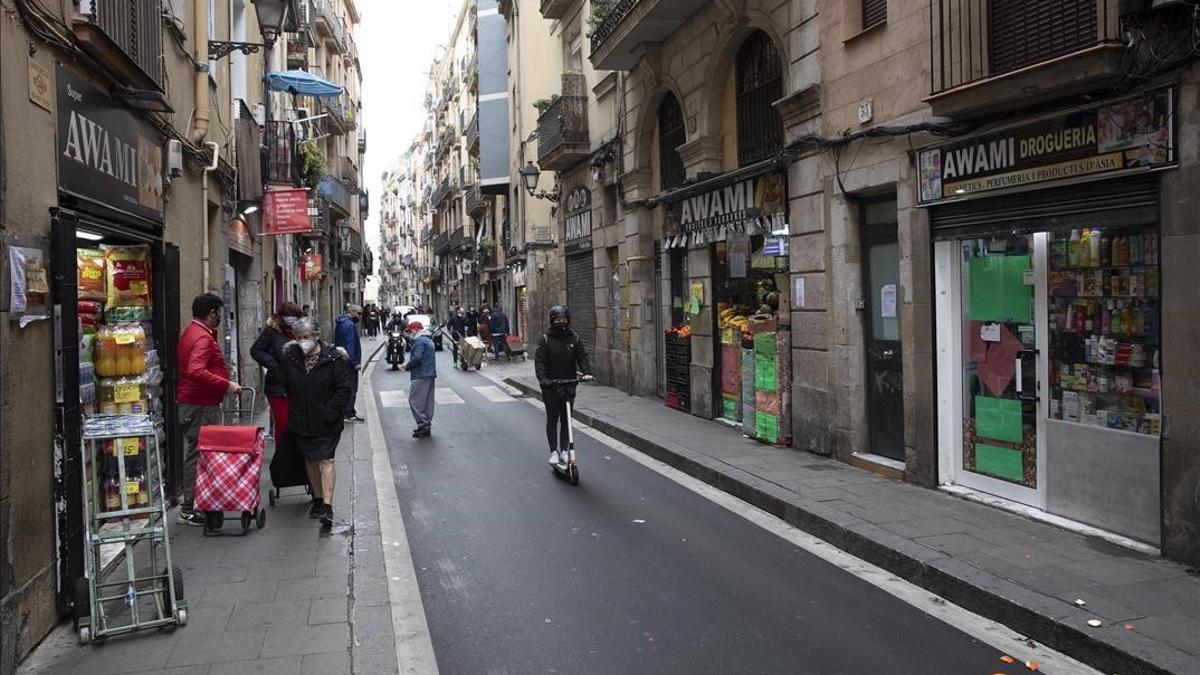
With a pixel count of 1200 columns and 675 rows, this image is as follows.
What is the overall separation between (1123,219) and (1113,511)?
1.94 meters

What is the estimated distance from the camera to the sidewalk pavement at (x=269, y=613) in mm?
4227

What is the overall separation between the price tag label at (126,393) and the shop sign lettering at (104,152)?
1252 millimetres

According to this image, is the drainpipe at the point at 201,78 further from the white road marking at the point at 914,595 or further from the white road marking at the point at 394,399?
the white road marking at the point at 394,399

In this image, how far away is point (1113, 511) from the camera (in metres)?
5.83

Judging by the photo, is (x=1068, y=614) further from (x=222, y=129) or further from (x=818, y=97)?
(x=222, y=129)

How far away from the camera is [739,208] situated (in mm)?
10992

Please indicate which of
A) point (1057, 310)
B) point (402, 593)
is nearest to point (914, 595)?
point (1057, 310)

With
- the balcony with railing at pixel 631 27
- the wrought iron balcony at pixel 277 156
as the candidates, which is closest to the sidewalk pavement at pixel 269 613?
the balcony with railing at pixel 631 27

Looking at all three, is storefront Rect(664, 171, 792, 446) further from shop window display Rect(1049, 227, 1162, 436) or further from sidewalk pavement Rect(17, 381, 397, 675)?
sidewalk pavement Rect(17, 381, 397, 675)

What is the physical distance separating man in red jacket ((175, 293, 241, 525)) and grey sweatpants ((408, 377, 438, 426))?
504cm

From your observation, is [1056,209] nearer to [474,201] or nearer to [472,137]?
[472,137]

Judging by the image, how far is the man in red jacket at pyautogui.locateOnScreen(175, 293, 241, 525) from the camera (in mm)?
6746

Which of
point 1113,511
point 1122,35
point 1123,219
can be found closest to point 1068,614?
point 1113,511

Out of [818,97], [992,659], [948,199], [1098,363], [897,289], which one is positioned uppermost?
[818,97]
